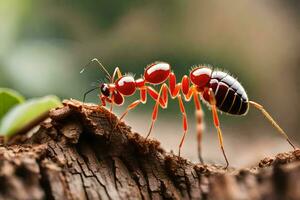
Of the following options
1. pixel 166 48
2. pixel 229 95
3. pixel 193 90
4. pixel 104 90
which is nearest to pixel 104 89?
pixel 104 90

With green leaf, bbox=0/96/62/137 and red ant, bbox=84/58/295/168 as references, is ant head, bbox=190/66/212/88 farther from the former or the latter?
green leaf, bbox=0/96/62/137

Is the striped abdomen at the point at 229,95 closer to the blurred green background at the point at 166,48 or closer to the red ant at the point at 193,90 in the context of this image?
the red ant at the point at 193,90

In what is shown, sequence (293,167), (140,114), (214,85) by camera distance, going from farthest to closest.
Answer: (140,114) < (214,85) < (293,167)

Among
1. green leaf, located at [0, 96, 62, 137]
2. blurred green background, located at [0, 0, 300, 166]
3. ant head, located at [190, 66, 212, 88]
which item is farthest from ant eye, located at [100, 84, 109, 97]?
blurred green background, located at [0, 0, 300, 166]

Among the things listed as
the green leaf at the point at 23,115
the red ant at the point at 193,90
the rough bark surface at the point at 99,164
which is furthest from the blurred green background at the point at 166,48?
the rough bark surface at the point at 99,164

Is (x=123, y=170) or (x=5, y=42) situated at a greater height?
(x=5, y=42)

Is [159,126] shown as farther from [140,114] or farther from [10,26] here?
[10,26]

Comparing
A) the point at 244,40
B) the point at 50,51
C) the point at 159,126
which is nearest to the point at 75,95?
the point at 50,51

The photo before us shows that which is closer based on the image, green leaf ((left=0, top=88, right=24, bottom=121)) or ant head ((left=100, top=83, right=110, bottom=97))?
ant head ((left=100, top=83, right=110, bottom=97))
